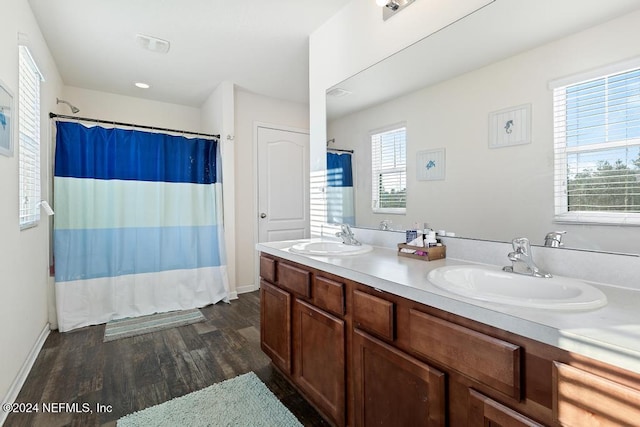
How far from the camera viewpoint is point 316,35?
2412mm

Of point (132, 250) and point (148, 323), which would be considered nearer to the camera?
point (148, 323)

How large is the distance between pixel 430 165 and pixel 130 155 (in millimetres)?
2851

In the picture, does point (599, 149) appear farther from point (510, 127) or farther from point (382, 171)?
point (382, 171)

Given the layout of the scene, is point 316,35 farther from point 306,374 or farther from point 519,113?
point 306,374

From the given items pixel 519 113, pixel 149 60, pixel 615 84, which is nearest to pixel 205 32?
pixel 149 60

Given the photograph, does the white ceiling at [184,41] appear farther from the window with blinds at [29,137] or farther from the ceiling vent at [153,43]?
the window with blinds at [29,137]

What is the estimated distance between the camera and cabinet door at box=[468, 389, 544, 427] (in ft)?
2.40

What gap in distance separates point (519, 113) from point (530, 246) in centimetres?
55

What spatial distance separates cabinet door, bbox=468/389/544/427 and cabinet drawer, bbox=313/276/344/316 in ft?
1.99

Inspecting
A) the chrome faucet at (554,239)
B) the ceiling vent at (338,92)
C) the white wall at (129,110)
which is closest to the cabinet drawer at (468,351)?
the chrome faucet at (554,239)

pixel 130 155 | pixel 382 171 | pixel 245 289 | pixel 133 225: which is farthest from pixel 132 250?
pixel 382 171

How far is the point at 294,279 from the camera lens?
65.8 inches

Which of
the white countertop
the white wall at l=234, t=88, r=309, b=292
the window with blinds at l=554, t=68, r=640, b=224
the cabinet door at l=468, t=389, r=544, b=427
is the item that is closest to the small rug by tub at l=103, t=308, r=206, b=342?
the white wall at l=234, t=88, r=309, b=292

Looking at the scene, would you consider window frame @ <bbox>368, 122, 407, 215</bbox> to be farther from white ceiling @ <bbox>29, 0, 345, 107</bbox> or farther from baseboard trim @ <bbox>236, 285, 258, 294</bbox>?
baseboard trim @ <bbox>236, 285, 258, 294</bbox>
